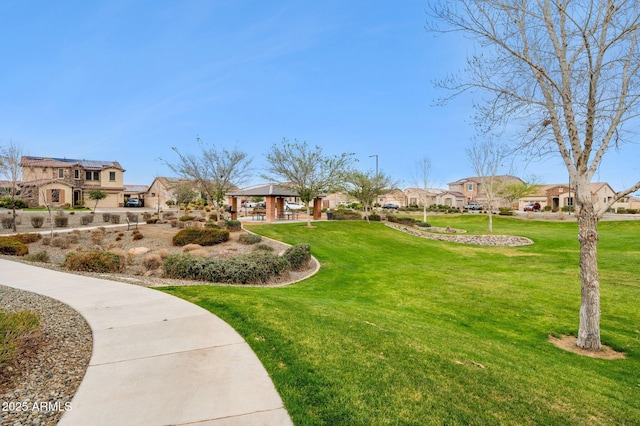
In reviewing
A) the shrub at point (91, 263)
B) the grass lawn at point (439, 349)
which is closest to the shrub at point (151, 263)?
the shrub at point (91, 263)

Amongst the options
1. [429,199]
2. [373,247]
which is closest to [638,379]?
[373,247]

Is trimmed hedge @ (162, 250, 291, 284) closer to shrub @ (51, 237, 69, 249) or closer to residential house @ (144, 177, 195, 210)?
shrub @ (51, 237, 69, 249)

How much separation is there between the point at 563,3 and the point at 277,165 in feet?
80.0

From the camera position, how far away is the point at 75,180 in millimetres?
47562

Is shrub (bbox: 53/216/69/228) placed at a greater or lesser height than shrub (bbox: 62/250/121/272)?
greater

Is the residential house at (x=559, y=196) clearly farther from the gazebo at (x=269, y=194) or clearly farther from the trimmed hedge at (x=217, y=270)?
the trimmed hedge at (x=217, y=270)

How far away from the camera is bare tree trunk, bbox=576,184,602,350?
6.84 metres

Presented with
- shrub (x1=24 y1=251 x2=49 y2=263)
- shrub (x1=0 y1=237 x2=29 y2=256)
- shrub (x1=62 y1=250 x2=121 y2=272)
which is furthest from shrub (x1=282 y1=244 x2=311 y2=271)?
shrub (x1=0 y1=237 x2=29 y2=256)

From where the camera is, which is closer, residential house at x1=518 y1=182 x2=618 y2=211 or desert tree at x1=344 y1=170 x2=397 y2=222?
desert tree at x1=344 y1=170 x2=397 y2=222

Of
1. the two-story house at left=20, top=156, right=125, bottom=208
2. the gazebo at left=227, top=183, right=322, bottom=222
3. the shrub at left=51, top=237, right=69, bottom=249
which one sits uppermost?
the two-story house at left=20, top=156, right=125, bottom=208

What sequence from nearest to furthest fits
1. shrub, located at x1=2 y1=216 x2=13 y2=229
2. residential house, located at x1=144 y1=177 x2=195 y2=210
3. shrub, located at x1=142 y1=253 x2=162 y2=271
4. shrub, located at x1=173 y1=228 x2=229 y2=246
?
shrub, located at x1=142 y1=253 x2=162 y2=271 < shrub, located at x1=173 y1=228 x2=229 y2=246 < shrub, located at x1=2 y1=216 x2=13 y2=229 < residential house, located at x1=144 y1=177 x2=195 y2=210

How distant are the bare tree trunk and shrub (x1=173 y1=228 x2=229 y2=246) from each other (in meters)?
17.0

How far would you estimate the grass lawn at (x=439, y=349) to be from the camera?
11.2 ft

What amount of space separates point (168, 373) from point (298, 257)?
11.6 m
